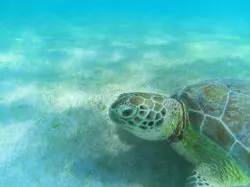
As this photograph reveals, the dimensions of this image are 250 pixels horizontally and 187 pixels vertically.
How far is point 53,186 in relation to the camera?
2.47 m

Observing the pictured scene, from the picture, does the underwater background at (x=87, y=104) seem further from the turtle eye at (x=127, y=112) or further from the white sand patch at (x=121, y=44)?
the turtle eye at (x=127, y=112)

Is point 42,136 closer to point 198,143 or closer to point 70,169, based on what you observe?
point 70,169

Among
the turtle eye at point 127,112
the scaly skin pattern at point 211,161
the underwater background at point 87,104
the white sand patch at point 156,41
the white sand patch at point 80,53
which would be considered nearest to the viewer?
the scaly skin pattern at point 211,161

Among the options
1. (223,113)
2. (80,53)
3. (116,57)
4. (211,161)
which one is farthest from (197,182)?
(80,53)

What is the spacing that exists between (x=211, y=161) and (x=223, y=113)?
538 mm

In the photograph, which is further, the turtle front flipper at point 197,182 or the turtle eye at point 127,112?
the turtle eye at point 127,112

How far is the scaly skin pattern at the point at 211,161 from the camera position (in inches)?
90.4

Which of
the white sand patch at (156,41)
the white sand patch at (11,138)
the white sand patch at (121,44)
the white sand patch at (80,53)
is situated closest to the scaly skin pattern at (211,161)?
the white sand patch at (11,138)

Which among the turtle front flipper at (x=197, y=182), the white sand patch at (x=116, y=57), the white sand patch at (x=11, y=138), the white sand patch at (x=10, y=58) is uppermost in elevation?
the white sand patch at (x=116, y=57)

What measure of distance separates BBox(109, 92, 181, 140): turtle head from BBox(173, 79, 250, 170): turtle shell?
0.91 feet

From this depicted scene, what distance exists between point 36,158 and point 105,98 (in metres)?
1.72

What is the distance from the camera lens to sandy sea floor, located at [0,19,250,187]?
8.70ft

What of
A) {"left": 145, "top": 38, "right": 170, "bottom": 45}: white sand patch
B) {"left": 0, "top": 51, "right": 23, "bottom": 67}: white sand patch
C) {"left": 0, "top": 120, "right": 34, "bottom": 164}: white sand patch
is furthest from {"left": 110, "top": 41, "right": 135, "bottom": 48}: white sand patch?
{"left": 0, "top": 120, "right": 34, "bottom": 164}: white sand patch

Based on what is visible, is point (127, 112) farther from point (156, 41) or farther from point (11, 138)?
point (156, 41)
